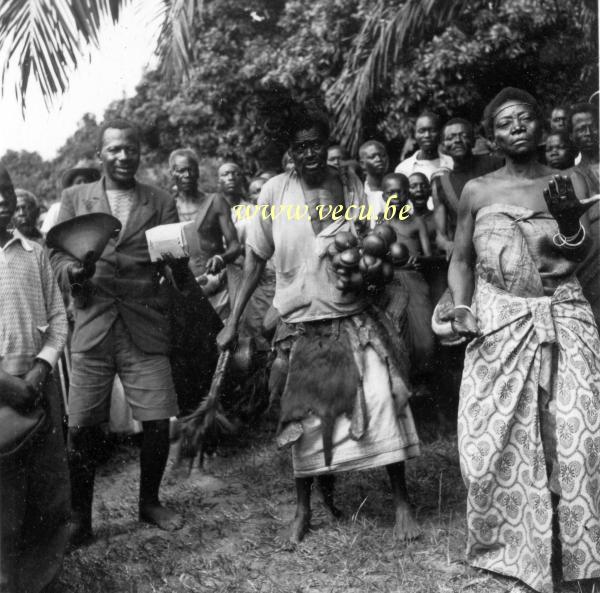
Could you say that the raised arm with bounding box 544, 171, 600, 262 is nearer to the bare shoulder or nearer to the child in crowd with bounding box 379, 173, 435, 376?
the bare shoulder

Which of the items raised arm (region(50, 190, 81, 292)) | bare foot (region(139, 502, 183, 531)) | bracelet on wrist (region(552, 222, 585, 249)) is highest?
raised arm (region(50, 190, 81, 292))

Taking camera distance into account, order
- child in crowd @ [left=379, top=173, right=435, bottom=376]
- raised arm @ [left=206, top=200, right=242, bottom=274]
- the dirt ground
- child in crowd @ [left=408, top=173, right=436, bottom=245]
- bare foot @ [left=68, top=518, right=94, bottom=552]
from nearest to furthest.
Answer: the dirt ground → bare foot @ [left=68, top=518, right=94, bottom=552] → child in crowd @ [left=379, top=173, right=435, bottom=376] → child in crowd @ [left=408, top=173, right=436, bottom=245] → raised arm @ [left=206, top=200, right=242, bottom=274]

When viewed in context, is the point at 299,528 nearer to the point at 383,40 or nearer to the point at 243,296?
the point at 243,296

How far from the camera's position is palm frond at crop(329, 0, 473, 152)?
6781 millimetres

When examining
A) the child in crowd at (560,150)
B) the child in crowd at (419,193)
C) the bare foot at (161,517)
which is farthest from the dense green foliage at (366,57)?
the bare foot at (161,517)

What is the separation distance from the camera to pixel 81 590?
3604 millimetres

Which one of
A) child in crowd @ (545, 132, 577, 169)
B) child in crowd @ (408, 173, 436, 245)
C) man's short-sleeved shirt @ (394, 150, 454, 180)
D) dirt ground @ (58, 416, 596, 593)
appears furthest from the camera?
man's short-sleeved shirt @ (394, 150, 454, 180)

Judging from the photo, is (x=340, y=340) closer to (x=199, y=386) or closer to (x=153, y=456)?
(x=153, y=456)

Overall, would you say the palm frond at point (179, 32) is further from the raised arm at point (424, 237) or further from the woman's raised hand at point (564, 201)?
the woman's raised hand at point (564, 201)

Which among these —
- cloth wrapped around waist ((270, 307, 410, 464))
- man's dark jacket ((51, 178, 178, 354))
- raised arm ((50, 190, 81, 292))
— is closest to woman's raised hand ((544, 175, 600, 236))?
cloth wrapped around waist ((270, 307, 410, 464))

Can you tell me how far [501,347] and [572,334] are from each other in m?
0.30

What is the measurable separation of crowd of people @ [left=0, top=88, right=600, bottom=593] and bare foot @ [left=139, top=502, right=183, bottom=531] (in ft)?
0.04

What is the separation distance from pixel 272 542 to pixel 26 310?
68.4 inches

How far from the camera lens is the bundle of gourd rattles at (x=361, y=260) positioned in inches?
155
